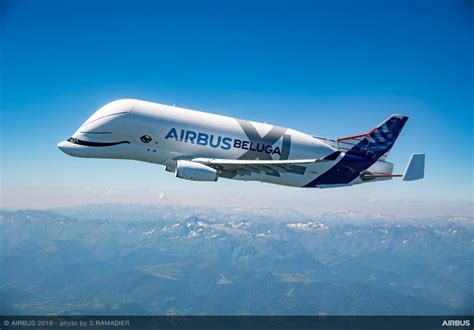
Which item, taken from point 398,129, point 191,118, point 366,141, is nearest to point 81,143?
point 191,118

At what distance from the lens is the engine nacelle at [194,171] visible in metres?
32.1

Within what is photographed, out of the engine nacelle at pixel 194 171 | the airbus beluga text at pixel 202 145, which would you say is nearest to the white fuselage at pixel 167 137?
the airbus beluga text at pixel 202 145

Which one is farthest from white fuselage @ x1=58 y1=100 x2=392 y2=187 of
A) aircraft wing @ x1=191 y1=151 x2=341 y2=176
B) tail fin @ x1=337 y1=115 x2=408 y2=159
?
tail fin @ x1=337 y1=115 x2=408 y2=159

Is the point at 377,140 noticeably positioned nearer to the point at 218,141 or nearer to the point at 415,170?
the point at 415,170

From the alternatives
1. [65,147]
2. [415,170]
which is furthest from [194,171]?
[415,170]

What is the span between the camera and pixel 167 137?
3378 centimetres

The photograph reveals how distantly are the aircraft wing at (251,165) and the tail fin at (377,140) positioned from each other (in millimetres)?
4021

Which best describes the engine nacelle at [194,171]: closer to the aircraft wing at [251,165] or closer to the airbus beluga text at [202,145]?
the airbus beluga text at [202,145]

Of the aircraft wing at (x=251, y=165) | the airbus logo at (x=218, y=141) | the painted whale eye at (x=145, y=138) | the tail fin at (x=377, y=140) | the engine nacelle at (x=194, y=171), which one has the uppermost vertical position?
the tail fin at (x=377, y=140)

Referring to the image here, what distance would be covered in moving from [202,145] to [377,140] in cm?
1804

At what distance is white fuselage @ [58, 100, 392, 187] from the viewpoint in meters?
33.5

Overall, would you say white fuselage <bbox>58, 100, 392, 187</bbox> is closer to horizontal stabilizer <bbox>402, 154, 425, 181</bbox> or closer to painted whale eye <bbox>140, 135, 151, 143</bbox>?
painted whale eye <bbox>140, 135, 151, 143</bbox>

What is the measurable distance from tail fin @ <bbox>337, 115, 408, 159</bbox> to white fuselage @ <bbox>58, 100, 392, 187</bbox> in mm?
7987

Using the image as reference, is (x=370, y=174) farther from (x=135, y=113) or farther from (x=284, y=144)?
(x=135, y=113)
